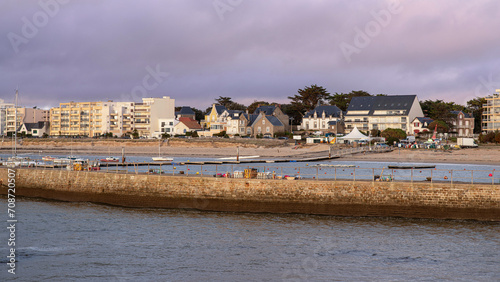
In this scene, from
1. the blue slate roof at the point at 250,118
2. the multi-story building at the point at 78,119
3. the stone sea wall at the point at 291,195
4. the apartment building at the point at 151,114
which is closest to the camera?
the stone sea wall at the point at 291,195

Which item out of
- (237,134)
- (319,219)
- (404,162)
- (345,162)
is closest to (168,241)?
(319,219)

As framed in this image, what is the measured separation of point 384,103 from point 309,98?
2866cm

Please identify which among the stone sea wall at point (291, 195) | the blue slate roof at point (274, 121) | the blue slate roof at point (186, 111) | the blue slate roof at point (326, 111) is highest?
the blue slate roof at point (186, 111)

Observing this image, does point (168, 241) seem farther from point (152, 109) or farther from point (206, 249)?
point (152, 109)

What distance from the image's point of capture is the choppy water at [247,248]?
2334 cm

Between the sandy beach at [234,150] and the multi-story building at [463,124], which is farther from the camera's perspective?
the multi-story building at [463,124]

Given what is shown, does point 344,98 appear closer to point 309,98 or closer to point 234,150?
point 309,98

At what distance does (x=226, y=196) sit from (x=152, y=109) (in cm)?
14414

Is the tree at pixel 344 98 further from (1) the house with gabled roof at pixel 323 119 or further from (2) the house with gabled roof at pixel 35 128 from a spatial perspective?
(2) the house with gabled roof at pixel 35 128

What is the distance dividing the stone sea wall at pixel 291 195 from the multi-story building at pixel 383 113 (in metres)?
106

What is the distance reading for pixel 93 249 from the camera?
2750cm

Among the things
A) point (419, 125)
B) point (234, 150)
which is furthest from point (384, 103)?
point (234, 150)

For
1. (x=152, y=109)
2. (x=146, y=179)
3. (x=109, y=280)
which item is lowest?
(x=109, y=280)

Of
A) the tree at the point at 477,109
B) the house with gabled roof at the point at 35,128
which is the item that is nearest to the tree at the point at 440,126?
the tree at the point at 477,109
